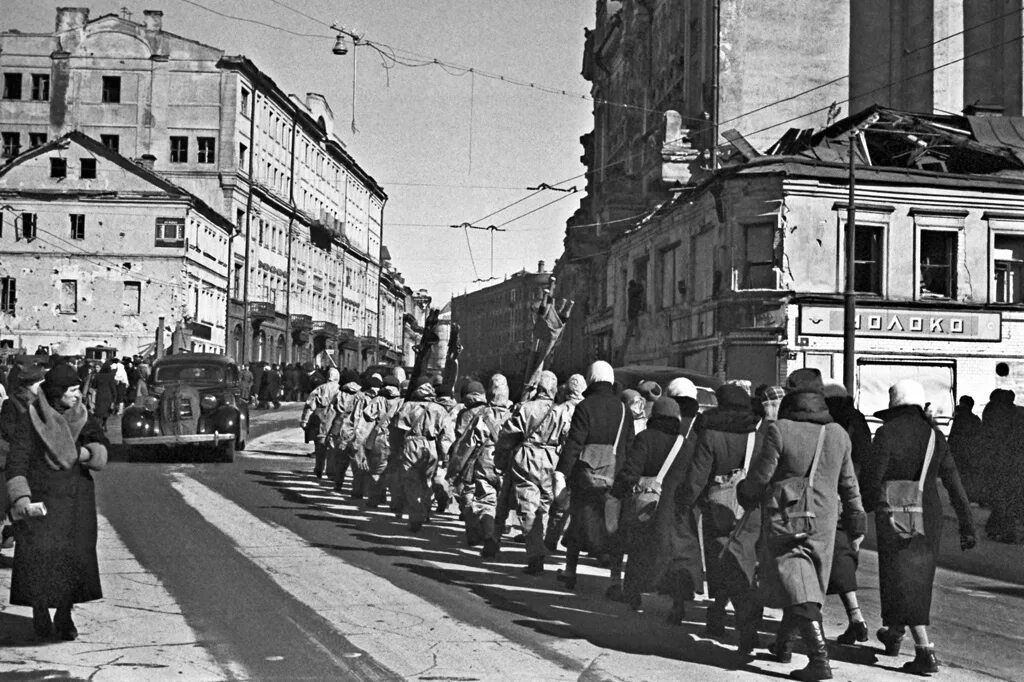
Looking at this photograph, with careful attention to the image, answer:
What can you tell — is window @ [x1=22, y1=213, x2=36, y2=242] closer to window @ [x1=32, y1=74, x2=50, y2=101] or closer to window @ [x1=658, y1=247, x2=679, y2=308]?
window @ [x1=32, y1=74, x2=50, y2=101]

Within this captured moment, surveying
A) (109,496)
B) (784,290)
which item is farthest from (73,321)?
(109,496)

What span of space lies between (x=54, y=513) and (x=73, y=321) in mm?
54194

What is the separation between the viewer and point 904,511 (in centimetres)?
752

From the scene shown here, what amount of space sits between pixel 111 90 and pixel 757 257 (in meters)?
49.0

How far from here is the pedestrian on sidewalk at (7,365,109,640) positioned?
7301mm

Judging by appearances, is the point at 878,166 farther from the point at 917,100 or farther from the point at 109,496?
the point at 109,496

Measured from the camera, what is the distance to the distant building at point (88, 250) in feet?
191

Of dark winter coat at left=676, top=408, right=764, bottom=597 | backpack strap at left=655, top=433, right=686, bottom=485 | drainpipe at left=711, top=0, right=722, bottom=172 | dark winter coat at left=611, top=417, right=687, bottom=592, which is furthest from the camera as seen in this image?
drainpipe at left=711, top=0, right=722, bottom=172

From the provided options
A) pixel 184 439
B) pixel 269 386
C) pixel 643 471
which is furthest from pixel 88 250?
pixel 643 471

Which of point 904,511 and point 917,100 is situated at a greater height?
point 917,100

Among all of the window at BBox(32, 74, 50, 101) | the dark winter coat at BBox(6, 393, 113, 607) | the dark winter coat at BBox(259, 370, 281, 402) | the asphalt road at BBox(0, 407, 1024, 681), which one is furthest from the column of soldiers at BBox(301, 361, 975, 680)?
the window at BBox(32, 74, 50, 101)

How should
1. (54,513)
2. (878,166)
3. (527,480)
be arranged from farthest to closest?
(878,166), (527,480), (54,513)

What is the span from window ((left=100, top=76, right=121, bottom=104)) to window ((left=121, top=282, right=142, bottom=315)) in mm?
16119

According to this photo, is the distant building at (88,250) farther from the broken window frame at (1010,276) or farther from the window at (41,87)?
the broken window frame at (1010,276)
